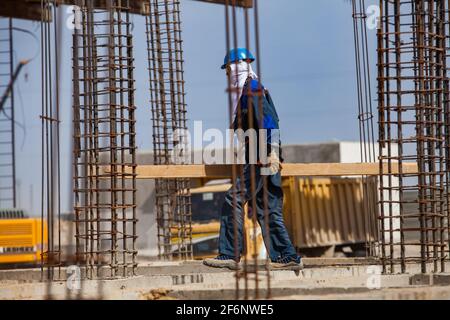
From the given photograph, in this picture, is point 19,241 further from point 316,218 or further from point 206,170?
point 206,170

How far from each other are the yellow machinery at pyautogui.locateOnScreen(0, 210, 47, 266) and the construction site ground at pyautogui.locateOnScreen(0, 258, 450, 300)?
322 inches

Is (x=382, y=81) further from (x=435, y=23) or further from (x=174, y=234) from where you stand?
(x=174, y=234)

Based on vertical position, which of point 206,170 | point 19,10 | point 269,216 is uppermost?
point 19,10

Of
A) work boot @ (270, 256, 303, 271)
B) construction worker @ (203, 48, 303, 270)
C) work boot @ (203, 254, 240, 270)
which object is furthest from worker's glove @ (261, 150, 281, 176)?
work boot @ (203, 254, 240, 270)

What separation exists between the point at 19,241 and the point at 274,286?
12.2 metres

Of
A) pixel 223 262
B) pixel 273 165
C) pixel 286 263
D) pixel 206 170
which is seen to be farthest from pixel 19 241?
pixel 273 165

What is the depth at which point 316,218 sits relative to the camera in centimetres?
2084

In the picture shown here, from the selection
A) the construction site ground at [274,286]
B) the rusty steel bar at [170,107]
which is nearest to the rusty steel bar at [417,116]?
the construction site ground at [274,286]

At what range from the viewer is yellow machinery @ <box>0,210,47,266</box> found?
18.5m

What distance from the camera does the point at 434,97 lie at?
30.1 feet

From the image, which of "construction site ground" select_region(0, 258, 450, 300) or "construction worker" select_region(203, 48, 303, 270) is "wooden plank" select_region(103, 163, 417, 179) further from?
"construction site ground" select_region(0, 258, 450, 300)

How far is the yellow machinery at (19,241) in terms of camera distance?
728 inches

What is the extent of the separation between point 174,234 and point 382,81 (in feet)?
28.4
